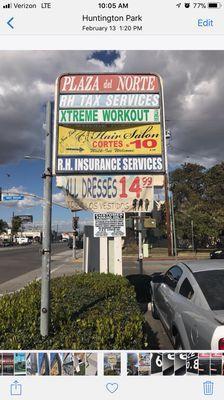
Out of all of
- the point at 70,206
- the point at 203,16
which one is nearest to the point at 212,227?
the point at 70,206

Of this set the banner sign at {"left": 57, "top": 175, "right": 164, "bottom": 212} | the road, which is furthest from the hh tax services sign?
the road

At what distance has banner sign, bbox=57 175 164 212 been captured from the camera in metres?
7.09

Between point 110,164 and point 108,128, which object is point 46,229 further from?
point 108,128

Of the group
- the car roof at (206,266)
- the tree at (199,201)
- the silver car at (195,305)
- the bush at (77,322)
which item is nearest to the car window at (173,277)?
the silver car at (195,305)

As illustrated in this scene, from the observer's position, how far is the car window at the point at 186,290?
16.6ft

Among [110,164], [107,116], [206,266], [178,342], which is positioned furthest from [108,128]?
[178,342]

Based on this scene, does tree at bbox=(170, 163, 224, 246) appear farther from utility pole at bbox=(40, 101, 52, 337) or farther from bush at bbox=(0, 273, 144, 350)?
utility pole at bbox=(40, 101, 52, 337)

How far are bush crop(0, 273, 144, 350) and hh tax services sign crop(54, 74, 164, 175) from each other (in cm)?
178

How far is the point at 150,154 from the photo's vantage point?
17.9 feet

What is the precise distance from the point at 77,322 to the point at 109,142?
2.51m

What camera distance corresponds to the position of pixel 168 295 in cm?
620

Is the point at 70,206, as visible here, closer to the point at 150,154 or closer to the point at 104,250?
the point at 150,154

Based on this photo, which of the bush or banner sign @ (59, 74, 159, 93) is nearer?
the bush
